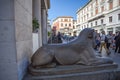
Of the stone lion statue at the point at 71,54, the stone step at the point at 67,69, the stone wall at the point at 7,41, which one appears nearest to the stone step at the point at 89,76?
Result: the stone step at the point at 67,69

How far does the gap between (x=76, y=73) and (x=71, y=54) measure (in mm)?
490

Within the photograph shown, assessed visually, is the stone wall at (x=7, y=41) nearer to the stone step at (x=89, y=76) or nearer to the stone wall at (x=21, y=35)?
the stone wall at (x=21, y=35)

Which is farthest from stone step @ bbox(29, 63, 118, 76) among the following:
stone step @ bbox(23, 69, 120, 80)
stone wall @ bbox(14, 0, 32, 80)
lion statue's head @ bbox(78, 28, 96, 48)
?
lion statue's head @ bbox(78, 28, 96, 48)

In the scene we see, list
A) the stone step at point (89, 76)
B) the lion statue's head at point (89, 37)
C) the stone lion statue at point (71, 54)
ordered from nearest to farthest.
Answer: the stone step at point (89, 76) < the stone lion statue at point (71, 54) < the lion statue's head at point (89, 37)

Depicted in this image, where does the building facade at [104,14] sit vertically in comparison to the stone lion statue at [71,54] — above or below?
above

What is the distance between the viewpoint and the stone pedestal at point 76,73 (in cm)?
314

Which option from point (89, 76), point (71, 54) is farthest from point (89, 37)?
point (89, 76)

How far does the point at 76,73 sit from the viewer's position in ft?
10.8

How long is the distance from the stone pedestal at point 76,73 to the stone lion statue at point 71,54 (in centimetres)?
17

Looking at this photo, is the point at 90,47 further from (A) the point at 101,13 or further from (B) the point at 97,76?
(A) the point at 101,13

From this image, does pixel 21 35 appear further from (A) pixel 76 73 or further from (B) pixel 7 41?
(A) pixel 76 73

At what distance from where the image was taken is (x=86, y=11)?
51781mm

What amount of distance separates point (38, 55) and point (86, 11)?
165 ft

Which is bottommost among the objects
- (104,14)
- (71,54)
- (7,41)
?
(71,54)
